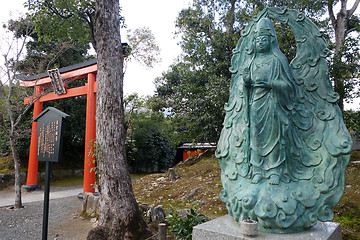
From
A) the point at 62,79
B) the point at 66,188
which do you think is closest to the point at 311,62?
the point at 62,79

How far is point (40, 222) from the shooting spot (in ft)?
19.7

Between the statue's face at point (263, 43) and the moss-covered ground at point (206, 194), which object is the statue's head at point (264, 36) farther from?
the moss-covered ground at point (206, 194)

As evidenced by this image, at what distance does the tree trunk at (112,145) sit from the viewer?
4.30m

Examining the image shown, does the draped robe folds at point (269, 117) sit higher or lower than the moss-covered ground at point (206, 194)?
higher

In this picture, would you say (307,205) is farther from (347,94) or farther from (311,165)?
(347,94)

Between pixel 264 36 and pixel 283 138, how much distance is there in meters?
1.26

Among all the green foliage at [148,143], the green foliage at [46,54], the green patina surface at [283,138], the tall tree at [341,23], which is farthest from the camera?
the green foliage at [148,143]

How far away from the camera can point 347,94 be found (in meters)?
7.57

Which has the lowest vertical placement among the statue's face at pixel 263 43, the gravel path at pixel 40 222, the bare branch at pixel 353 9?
the gravel path at pixel 40 222

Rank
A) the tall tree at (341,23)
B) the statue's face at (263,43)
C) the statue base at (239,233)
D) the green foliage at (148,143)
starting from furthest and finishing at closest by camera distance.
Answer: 1. the green foliage at (148,143)
2. the tall tree at (341,23)
3. the statue's face at (263,43)
4. the statue base at (239,233)

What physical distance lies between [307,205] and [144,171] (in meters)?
14.4

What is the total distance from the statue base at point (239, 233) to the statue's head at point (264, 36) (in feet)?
6.86

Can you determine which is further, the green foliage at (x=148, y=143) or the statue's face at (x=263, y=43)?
the green foliage at (x=148, y=143)

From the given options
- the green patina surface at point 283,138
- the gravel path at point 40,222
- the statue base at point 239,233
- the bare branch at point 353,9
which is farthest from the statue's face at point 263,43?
the bare branch at point 353,9
